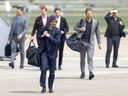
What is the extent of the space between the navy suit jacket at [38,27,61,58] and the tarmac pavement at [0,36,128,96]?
841 mm

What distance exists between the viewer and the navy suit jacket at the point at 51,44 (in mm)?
16672

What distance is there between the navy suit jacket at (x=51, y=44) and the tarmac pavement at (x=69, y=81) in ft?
2.76

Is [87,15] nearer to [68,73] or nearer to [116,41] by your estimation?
[68,73]

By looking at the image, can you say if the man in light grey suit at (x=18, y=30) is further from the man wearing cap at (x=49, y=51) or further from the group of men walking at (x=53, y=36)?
the man wearing cap at (x=49, y=51)

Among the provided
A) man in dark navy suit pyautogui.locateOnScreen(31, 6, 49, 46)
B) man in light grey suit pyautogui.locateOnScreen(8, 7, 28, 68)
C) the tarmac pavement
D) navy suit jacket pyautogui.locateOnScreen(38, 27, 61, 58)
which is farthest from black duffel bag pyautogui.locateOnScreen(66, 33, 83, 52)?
navy suit jacket pyautogui.locateOnScreen(38, 27, 61, 58)

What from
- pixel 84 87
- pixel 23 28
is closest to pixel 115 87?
pixel 84 87

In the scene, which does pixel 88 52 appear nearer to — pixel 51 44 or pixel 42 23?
pixel 42 23

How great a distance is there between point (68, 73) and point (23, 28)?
2.01 meters

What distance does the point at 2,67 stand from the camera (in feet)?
75.6

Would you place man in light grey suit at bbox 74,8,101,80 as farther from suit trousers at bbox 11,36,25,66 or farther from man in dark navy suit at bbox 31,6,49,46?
suit trousers at bbox 11,36,25,66

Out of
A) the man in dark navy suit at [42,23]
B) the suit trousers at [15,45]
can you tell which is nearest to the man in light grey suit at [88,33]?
the man in dark navy suit at [42,23]

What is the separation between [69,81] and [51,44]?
2.61 meters

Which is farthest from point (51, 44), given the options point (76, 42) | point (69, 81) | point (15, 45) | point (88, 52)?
point (15, 45)

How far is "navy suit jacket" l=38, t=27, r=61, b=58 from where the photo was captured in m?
16.7
